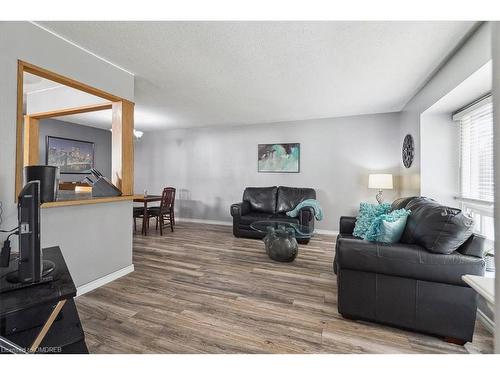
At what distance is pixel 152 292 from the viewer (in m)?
2.23

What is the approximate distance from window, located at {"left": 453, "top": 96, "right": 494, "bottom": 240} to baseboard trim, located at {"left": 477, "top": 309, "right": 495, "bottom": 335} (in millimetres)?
816

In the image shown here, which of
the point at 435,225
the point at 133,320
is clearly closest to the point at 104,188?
the point at 133,320

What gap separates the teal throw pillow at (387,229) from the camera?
180cm

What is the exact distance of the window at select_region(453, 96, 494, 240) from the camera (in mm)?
2311

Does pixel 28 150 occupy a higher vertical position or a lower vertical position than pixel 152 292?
higher

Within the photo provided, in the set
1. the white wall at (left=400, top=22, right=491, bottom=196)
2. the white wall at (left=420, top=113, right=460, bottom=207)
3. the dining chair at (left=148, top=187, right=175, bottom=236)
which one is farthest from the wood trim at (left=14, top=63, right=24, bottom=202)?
the white wall at (left=420, top=113, right=460, bottom=207)

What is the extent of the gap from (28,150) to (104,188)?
2.09m

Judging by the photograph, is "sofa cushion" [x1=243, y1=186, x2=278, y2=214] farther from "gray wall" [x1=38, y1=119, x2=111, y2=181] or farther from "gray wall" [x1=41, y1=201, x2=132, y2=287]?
"gray wall" [x1=38, y1=119, x2=111, y2=181]
